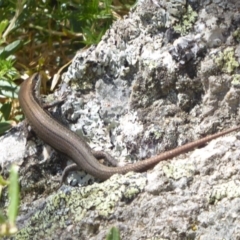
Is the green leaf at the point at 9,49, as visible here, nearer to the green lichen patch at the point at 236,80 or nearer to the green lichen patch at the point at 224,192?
the green lichen patch at the point at 236,80

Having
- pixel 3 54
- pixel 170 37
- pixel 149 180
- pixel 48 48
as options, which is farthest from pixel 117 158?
pixel 48 48

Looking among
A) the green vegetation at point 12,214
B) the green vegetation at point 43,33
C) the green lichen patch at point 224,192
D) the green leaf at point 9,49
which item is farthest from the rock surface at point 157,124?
the green vegetation at point 12,214

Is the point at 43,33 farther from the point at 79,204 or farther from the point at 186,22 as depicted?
the point at 79,204

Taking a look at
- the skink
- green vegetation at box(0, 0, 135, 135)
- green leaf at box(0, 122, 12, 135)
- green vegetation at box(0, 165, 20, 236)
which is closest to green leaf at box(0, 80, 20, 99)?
green vegetation at box(0, 0, 135, 135)

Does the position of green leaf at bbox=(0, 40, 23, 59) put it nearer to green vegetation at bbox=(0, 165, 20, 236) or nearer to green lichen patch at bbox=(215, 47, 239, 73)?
green lichen patch at bbox=(215, 47, 239, 73)

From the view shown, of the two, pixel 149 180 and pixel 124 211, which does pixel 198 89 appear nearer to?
pixel 149 180

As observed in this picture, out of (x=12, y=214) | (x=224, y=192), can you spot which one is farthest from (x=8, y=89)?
(x=12, y=214)
